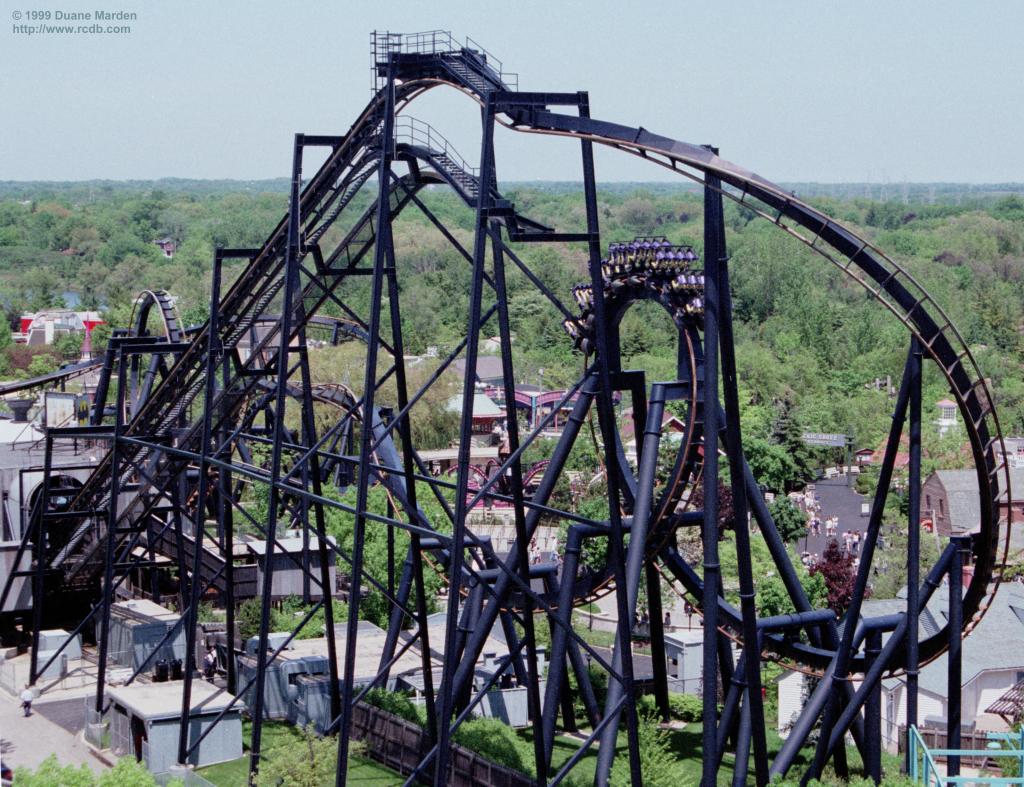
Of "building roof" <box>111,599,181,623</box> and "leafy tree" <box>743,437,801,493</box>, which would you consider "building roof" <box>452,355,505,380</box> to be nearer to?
"leafy tree" <box>743,437,801,493</box>

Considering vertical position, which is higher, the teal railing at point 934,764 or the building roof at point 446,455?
the teal railing at point 934,764

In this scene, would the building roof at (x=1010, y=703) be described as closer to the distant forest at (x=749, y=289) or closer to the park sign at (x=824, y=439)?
the distant forest at (x=749, y=289)

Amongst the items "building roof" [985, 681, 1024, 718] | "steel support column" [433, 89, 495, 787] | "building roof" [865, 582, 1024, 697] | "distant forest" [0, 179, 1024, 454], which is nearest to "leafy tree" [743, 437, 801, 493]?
"distant forest" [0, 179, 1024, 454]

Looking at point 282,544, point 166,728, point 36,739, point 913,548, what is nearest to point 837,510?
point 282,544

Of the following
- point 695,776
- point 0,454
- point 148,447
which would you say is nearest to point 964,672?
point 695,776

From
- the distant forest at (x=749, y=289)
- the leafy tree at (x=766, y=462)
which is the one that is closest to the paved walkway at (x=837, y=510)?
the leafy tree at (x=766, y=462)
